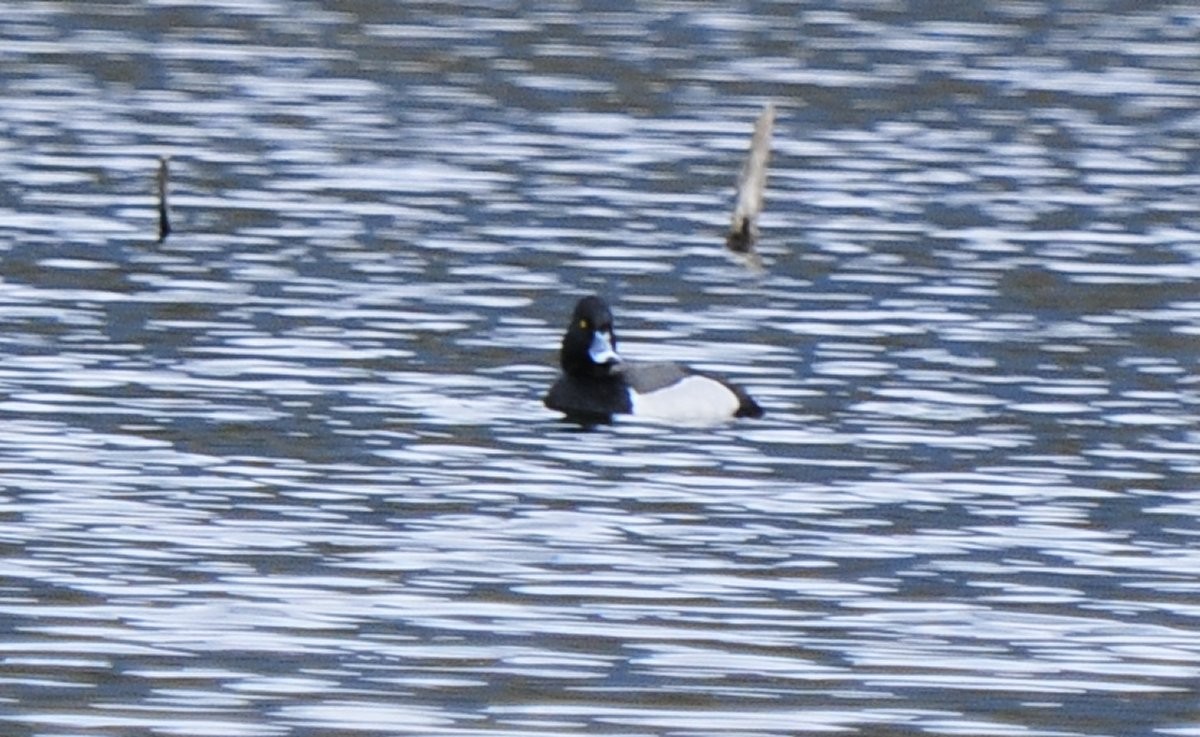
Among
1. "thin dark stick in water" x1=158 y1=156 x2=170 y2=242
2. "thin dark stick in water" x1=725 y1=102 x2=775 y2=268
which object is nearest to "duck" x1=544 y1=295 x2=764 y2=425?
"thin dark stick in water" x1=725 y1=102 x2=775 y2=268

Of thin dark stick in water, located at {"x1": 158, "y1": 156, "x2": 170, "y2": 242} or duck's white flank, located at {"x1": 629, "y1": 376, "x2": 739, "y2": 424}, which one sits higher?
duck's white flank, located at {"x1": 629, "y1": 376, "x2": 739, "y2": 424}

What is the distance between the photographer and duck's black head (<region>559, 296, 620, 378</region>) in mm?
20672

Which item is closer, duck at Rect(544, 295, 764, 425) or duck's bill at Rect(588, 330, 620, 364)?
duck at Rect(544, 295, 764, 425)

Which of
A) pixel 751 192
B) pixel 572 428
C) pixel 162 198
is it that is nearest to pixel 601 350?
pixel 572 428

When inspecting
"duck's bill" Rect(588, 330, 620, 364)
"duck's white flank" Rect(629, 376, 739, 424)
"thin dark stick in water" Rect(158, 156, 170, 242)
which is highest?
"duck's bill" Rect(588, 330, 620, 364)

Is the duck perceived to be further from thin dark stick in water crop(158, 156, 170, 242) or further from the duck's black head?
thin dark stick in water crop(158, 156, 170, 242)

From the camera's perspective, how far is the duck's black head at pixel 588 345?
67.8 ft

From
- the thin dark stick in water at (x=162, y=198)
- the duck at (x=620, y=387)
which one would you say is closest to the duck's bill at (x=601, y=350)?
the duck at (x=620, y=387)

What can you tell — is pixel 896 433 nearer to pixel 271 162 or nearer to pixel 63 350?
pixel 63 350

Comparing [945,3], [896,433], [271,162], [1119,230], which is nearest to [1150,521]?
[896,433]

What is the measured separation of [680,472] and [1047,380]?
4.07m

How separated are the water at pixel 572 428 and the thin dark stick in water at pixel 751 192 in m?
0.39

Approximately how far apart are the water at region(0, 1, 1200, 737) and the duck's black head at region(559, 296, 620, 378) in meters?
0.57

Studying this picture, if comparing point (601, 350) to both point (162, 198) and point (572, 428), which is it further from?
point (162, 198)
